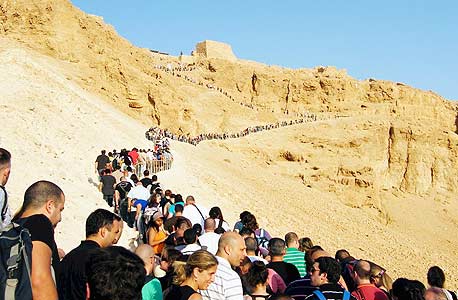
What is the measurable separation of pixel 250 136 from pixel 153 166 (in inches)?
801

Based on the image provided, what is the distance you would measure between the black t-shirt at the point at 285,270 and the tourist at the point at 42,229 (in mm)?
2729

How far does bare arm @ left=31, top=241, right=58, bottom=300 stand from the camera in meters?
3.47

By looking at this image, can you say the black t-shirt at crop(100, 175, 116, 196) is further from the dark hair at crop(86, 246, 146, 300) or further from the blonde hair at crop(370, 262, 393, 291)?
the dark hair at crop(86, 246, 146, 300)

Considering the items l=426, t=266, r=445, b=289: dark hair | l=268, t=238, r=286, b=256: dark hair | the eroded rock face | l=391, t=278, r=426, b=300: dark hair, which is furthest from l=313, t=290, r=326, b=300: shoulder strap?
the eroded rock face

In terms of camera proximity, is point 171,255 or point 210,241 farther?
point 210,241

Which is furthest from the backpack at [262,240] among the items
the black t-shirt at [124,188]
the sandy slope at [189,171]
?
the black t-shirt at [124,188]

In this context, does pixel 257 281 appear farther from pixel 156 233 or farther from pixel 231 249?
pixel 156 233

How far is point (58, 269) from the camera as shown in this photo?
13.4ft

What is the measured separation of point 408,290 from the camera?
16.1 ft

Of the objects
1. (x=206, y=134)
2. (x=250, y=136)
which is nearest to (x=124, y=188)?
(x=250, y=136)

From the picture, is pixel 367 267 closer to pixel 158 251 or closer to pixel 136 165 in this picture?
Result: pixel 158 251

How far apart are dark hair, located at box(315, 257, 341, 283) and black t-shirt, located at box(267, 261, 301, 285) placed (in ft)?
3.24

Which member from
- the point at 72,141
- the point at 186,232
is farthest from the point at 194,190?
the point at 186,232

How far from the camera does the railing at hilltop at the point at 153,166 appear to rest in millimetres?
17605
